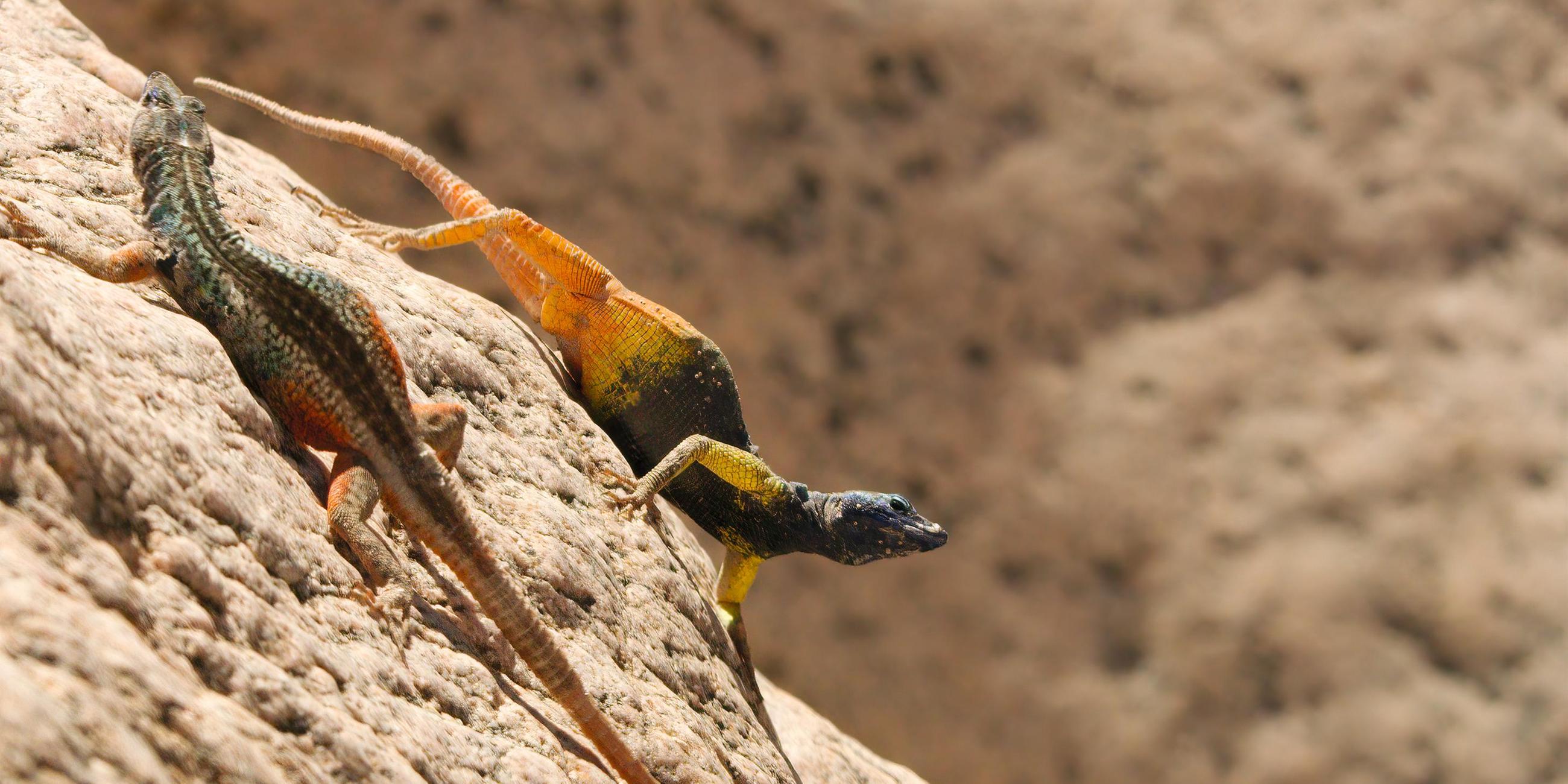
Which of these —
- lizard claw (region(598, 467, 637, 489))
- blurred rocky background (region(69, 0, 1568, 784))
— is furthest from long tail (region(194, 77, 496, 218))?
blurred rocky background (region(69, 0, 1568, 784))

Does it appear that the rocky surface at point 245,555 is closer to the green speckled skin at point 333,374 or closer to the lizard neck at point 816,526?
the green speckled skin at point 333,374

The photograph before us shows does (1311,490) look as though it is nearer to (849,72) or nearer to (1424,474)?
(1424,474)

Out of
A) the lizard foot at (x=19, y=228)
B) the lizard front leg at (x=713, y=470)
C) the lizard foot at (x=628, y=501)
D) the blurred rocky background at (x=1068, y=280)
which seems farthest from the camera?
the blurred rocky background at (x=1068, y=280)

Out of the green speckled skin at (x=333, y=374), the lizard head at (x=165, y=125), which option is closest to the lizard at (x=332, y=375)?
the green speckled skin at (x=333, y=374)

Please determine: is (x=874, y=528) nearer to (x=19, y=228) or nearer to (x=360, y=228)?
(x=360, y=228)

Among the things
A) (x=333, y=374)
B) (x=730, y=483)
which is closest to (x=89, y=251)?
(x=333, y=374)
